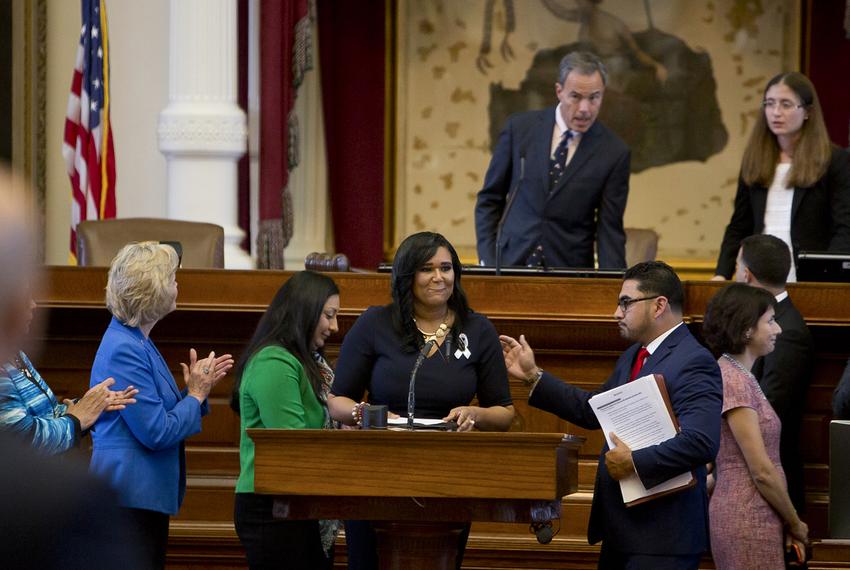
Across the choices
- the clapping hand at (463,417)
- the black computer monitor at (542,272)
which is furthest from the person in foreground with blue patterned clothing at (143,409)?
the black computer monitor at (542,272)

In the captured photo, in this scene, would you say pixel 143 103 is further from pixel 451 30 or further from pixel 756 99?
pixel 756 99

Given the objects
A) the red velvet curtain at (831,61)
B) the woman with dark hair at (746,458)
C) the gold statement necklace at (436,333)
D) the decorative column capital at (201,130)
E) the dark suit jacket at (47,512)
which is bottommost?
the woman with dark hair at (746,458)

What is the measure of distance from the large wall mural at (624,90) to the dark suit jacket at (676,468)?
229 inches

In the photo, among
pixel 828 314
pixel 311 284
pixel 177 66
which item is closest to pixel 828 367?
pixel 828 314

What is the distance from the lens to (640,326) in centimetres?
426

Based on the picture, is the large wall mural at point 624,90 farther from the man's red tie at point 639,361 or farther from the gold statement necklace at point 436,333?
the man's red tie at point 639,361

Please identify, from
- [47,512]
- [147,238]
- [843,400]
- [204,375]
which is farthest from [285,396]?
[47,512]

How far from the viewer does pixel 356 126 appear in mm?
9781

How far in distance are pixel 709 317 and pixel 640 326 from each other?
372 mm

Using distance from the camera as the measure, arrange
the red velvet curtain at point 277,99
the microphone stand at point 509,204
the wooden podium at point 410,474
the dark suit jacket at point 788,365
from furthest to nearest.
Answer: the red velvet curtain at point 277,99
the microphone stand at point 509,204
the dark suit jacket at point 788,365
the wooden podium at point 410,474

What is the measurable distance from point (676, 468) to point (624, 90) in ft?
20.4

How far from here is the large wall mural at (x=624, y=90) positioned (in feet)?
32.7

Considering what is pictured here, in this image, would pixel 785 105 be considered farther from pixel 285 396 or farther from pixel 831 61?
pixel 831 61

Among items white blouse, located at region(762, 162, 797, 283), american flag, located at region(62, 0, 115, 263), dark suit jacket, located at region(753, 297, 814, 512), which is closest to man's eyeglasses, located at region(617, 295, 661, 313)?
dark suit jacket, located at region(753, 297, 814, 512)
